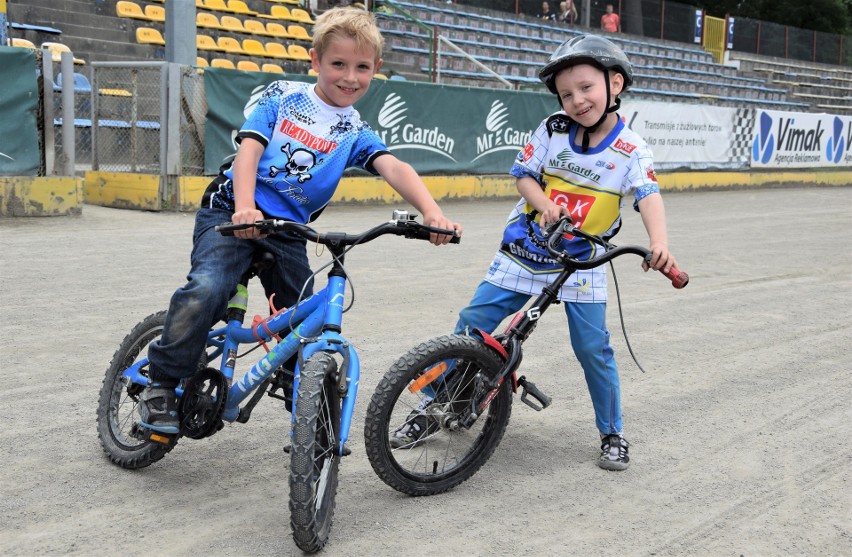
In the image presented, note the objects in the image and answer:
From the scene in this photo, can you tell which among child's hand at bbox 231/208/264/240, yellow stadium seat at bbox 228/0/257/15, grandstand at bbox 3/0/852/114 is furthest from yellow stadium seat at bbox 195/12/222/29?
child's hand at bbox 231/208/264/240

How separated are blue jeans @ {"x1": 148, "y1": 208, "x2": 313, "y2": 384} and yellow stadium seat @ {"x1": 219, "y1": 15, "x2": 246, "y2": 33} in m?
17.7

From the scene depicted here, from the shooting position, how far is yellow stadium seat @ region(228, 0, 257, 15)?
2117 centimetres

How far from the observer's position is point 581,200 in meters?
4.14

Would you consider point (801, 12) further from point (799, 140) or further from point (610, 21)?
point (799, 140)

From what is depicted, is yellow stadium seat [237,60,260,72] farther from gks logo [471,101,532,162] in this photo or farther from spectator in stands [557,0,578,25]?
spectator in stands [557,0,578,25]

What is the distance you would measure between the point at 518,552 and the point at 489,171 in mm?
13405

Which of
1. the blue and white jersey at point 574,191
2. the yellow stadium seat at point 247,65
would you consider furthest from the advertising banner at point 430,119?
the blue and white jersey at point 574,191

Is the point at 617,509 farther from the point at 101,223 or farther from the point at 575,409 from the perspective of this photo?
the point at 101,223

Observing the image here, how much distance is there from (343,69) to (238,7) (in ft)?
62.0

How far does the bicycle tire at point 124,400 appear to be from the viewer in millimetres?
3848

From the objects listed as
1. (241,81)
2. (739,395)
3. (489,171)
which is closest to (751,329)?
(739,395)

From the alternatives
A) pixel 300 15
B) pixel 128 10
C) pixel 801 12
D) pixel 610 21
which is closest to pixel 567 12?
pixel 610 21

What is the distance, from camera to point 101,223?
10750mm

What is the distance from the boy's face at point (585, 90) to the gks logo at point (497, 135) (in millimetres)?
12044
